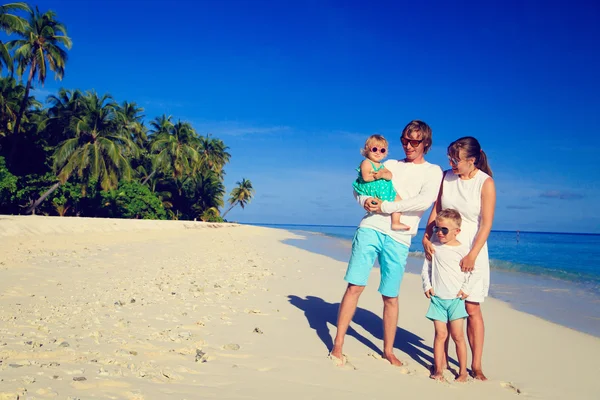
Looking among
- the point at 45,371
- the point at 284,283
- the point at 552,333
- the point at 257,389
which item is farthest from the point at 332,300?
the point at 45,371

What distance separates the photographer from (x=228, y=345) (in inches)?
137

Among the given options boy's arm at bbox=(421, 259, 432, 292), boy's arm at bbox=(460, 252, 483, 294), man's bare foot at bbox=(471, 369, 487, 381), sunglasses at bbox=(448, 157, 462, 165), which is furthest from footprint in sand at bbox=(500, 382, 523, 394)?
sunglasses at bbox=(448, 157, 462, 165)

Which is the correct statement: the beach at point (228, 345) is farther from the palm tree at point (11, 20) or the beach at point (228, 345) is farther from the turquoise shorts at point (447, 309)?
the palm tree at point (11, 20)

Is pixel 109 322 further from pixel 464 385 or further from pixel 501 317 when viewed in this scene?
pixel 501 317

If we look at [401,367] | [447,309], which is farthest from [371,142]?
[401,367]

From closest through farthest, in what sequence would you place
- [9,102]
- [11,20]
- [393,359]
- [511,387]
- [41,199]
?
1. [511,387]
2. [393,359]
3. [11,20]
4. [41,199]
5. [9,102]

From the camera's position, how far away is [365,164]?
336 centimetres

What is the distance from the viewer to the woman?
318cm

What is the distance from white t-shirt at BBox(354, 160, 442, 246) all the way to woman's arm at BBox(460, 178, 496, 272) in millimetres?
355

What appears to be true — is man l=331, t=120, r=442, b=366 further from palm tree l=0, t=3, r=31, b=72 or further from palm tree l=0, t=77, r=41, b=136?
palm tree l=0, t=77, r=41, b=136

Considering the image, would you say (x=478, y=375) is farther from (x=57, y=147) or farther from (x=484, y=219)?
(x=57, y=147)

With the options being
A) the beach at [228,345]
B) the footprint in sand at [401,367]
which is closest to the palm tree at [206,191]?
the beach at [228,345]

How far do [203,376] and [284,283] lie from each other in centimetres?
457

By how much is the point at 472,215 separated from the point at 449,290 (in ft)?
2.00
